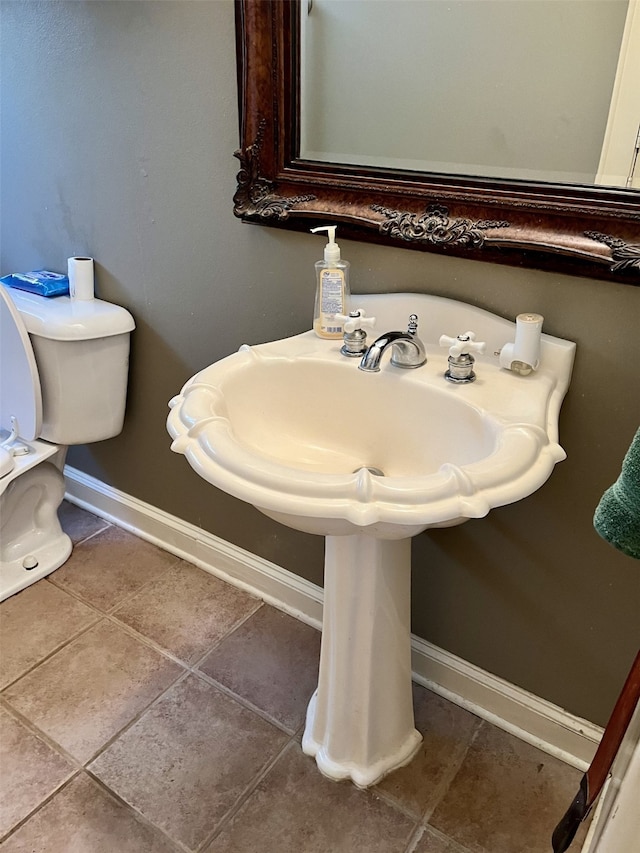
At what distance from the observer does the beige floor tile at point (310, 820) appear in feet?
3.88

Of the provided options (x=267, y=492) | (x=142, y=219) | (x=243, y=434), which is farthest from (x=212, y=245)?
(x=267, y=492)

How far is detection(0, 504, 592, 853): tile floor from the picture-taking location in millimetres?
1203

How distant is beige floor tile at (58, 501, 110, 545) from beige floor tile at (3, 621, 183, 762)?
16.1 inches

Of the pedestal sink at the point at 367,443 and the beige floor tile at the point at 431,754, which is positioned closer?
the pedestal sink at the point at 367,443

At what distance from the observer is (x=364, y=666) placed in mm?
1172

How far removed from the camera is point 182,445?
889 mm

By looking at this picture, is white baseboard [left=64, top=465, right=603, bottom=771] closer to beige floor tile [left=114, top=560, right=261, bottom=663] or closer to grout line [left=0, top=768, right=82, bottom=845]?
beige floor tile [left=114, top=560, right=261, bottom=663]

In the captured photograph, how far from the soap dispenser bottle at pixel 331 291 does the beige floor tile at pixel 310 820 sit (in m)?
0.85

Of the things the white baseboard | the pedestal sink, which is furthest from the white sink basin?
the white baseboard

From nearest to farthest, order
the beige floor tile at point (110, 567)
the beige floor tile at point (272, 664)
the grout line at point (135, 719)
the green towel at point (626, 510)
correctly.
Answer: the green towel at point (626, 510) < the grout line at point (135, 719) < the beige floor tile at point (272, 664) < the beige floor tile at point (110, 567)

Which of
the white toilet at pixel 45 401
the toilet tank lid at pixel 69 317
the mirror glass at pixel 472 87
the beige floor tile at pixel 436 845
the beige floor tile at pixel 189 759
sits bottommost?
the beige floor tile at pixel 436 845

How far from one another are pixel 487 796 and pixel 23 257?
172 cm

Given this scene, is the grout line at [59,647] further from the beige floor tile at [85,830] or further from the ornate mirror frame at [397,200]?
the ornate mirror frame at [397,200]

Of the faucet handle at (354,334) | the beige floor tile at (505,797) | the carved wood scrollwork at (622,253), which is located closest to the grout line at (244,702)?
the beige floor tile at (505,797)
